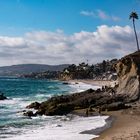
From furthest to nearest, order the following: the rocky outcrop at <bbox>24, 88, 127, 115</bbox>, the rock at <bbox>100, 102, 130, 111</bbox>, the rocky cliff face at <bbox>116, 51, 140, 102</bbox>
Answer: the rocky cliff face at <bbox>116, 51, 140, 102</bbox>, the rocky outcrop at <bbox>24, 88, 127, 115</bbox>, the rock at <bbox>100, 102, 130, 111</bbox>

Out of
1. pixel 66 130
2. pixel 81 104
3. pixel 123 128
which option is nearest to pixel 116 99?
pixel 81 104

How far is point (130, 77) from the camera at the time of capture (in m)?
51.9

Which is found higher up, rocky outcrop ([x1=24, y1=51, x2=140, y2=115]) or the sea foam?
rocky outcrop ([x1=24, y1=51, x2=140, y2=115])

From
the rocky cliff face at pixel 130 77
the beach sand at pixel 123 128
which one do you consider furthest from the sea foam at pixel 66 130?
the rocky cliff face at pixel 130 77

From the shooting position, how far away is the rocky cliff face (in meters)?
49.0

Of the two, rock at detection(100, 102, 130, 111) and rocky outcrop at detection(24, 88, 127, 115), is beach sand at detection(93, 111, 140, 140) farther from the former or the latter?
rocky outcrop at detection(24, 88, 127, 115)

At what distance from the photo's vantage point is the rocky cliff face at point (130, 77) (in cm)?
4897

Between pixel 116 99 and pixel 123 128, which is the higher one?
pixel 116 99

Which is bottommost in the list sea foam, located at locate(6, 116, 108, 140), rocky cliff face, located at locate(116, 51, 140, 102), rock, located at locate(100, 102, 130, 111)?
sea foam, located at locate(6, 116, 108, 140)

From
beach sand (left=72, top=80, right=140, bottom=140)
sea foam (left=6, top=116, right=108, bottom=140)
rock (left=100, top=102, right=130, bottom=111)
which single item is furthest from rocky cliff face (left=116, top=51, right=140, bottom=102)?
sea foam (left=6, top=116, right=108, bottom=140)

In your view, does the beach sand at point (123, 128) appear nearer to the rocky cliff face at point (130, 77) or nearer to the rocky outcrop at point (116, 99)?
the rocky outcrop at point (116, 99)

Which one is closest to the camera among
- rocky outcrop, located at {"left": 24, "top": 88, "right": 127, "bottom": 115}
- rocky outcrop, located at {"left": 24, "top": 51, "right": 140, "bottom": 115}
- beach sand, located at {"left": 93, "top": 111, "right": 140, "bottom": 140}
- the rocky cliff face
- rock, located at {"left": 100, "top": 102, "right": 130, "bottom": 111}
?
beach sand, located at {"left": 93, "top": 111, "right": 140, "bottom": 140}

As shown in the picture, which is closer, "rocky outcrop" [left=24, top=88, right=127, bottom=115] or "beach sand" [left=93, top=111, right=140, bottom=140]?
"beach sand" [left=93, top=111, right=140, bottom=140]

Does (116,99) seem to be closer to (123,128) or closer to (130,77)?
(130,77)
